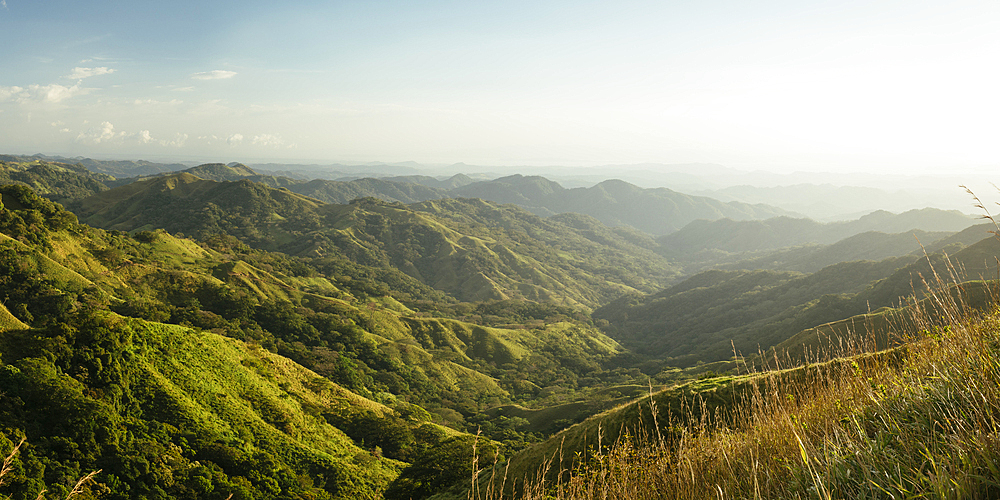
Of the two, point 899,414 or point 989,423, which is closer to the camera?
point 989,423

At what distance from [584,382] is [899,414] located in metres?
136

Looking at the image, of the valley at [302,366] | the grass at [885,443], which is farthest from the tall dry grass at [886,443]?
the valley at [302,366]

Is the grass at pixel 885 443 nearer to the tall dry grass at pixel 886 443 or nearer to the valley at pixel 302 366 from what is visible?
the tall dry grass at pixel 886 443

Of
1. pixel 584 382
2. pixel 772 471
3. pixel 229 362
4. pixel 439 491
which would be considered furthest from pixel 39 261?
pixel 584 382

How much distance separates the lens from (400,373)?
104 meters

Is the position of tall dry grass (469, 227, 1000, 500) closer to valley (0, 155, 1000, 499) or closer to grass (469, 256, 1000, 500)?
grass (469, 256, 1000, 500)

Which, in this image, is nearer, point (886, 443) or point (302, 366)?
point (886, 443)

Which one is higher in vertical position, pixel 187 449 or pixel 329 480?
pixel 187 449

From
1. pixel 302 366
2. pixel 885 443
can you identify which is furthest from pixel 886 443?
pixel 302 366

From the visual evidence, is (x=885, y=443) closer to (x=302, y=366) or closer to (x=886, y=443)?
(x=886, y=443)

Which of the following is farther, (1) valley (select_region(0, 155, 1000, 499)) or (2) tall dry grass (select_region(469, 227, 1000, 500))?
(1) valley (select_region(0, 155, 1000, 499))

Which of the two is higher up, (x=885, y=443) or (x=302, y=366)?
(x=885, y=443)

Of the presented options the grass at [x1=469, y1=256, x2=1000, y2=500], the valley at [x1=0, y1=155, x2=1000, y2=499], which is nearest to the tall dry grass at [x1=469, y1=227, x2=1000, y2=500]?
the grass at [x1=469, y1=256, x2=1000, y2=500]

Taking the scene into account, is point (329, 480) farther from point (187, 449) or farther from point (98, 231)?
point (98, 231)
